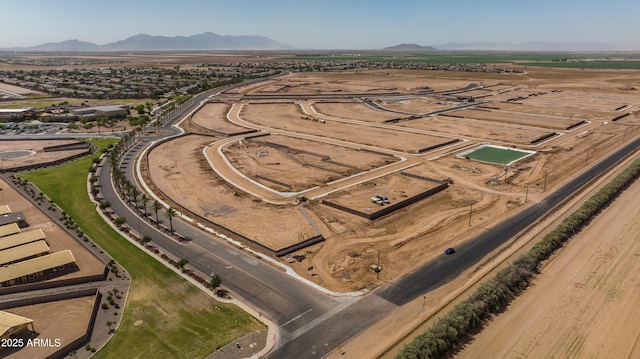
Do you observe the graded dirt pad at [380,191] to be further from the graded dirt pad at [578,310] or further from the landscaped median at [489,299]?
the graded dirt pad at [578,310]

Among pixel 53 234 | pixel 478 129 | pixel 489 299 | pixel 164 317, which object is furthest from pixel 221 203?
pixel 478 129

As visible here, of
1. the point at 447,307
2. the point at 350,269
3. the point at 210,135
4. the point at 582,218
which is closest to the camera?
the point at 447,307

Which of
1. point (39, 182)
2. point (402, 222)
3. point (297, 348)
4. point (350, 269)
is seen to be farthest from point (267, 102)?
point (297, 348)

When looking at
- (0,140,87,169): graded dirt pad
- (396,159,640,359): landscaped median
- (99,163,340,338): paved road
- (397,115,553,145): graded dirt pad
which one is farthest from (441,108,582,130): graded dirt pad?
(0,140,87,169): graded dirt pad

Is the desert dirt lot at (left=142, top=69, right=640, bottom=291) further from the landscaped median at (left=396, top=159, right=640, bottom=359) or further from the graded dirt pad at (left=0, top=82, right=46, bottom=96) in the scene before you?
the graded dirt pad at (left=0, top=82, right=46, bottom=96)

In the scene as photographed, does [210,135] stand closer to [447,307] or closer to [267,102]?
[267,102]

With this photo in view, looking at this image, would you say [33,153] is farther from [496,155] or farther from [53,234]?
[496,155]
